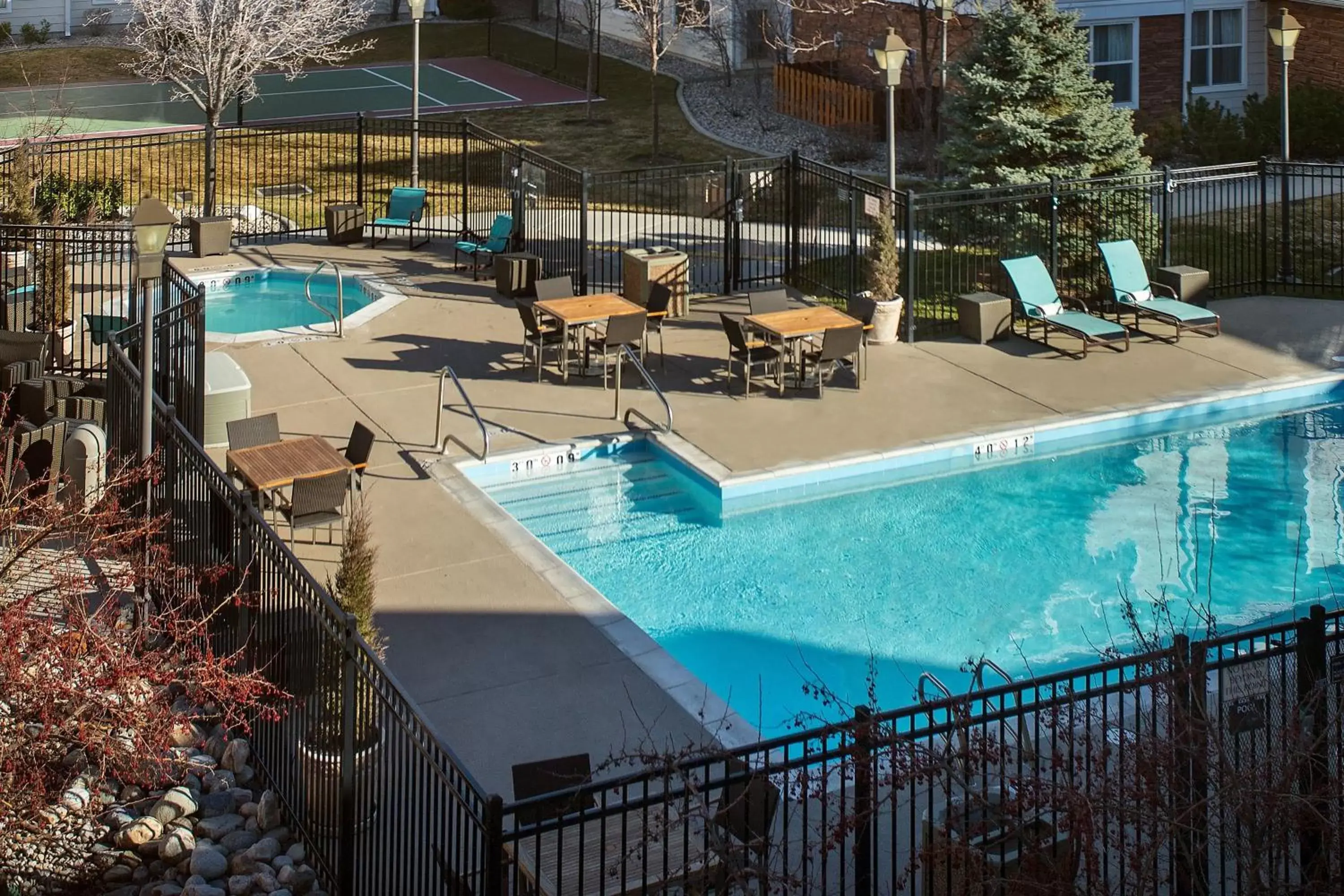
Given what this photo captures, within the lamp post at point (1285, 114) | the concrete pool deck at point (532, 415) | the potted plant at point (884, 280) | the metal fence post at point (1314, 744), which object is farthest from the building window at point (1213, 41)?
the metal fence post at point (1314, 744)

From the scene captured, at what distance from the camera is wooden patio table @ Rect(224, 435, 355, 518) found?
13664 mm

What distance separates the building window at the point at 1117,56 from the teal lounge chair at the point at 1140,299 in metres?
13.8

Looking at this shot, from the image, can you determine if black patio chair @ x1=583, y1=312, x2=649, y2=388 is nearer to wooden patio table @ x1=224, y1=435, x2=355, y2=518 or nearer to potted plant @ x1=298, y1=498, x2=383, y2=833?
wooden patio table @ x1=224, y1=435, x2=355, y2=518

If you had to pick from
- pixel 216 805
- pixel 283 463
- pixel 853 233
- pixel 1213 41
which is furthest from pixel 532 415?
pixel 1213 41

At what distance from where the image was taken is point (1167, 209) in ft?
68.7

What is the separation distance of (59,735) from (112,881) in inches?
44.4

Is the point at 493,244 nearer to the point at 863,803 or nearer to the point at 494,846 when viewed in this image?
the point at 863,803

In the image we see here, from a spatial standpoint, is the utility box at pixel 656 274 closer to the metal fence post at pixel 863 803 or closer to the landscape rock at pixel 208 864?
the landscape rock at pixel 208 864

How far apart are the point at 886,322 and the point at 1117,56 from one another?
16.1 meters

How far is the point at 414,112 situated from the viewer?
86.9 feet

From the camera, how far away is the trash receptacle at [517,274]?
2128 cm

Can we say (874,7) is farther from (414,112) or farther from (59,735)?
(59,735)

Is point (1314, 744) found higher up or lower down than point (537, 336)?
lower down

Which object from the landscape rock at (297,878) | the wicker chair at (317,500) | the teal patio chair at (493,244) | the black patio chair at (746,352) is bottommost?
the landscape rock at (297,878)
